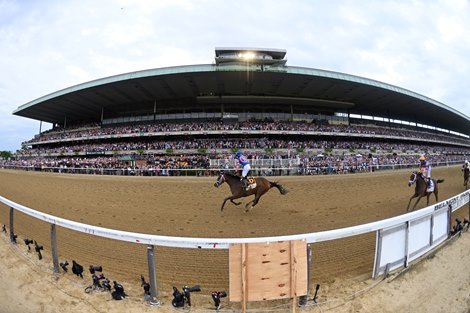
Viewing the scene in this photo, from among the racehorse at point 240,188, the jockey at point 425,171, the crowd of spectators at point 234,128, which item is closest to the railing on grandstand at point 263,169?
the crowd of spectators at point 234,128

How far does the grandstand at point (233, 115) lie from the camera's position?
30484 mm

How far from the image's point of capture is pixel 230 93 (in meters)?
37.0

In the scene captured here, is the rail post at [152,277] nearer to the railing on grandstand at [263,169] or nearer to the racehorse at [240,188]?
the racehorse at [240,188]

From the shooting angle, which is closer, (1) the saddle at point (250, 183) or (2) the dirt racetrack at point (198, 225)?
(2) the dirt racetrack at point (198, 225)

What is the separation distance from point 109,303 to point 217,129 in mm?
30317

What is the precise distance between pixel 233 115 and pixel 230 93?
321cm

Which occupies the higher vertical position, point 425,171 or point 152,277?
point 425,171

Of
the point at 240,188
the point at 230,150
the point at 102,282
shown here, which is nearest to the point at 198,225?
the point at 240,188

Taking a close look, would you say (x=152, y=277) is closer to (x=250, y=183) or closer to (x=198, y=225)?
(x=198, y=225)

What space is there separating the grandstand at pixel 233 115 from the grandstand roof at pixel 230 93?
145 mm

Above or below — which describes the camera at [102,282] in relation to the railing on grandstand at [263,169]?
below

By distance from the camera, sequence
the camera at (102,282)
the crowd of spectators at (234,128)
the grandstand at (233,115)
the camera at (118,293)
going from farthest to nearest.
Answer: the crowd of spectators at (234,128)
the grandstand at (233,115)
the camera at (102,282)
the camera at (118,293)

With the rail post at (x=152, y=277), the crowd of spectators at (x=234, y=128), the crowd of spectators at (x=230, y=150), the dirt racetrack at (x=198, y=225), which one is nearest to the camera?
the rail post at (x=152, y=277)

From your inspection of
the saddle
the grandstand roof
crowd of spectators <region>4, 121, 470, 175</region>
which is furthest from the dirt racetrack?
the grandstand roof
